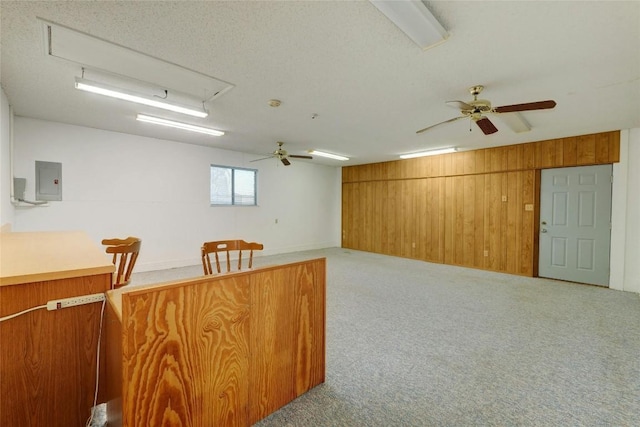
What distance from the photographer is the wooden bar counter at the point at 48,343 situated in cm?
119

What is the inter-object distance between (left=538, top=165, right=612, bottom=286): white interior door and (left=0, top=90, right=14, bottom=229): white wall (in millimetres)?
8004

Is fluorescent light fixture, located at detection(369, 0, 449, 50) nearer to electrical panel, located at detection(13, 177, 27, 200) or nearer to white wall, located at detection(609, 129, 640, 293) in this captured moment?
white wall, located at detection(609, 129, 640, 293)

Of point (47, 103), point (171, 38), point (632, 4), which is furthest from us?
point (47, 103)

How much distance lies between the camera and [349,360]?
7.70 ft

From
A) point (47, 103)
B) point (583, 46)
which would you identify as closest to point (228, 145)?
point (47, 103)

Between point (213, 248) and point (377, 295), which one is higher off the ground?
point (213, 248)

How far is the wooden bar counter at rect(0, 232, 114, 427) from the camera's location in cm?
119

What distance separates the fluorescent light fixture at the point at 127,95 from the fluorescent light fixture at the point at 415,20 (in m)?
2.62

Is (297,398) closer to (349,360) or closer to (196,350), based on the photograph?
(349,360)

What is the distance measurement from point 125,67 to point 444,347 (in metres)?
3.96

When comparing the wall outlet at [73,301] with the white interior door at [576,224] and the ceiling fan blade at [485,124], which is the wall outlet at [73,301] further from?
the white interior door at [576,224]

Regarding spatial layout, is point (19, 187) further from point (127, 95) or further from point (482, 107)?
point (482, 107)

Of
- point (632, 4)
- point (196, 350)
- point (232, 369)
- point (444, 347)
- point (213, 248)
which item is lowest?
point (444, 347)

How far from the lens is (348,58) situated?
7.78 ft
